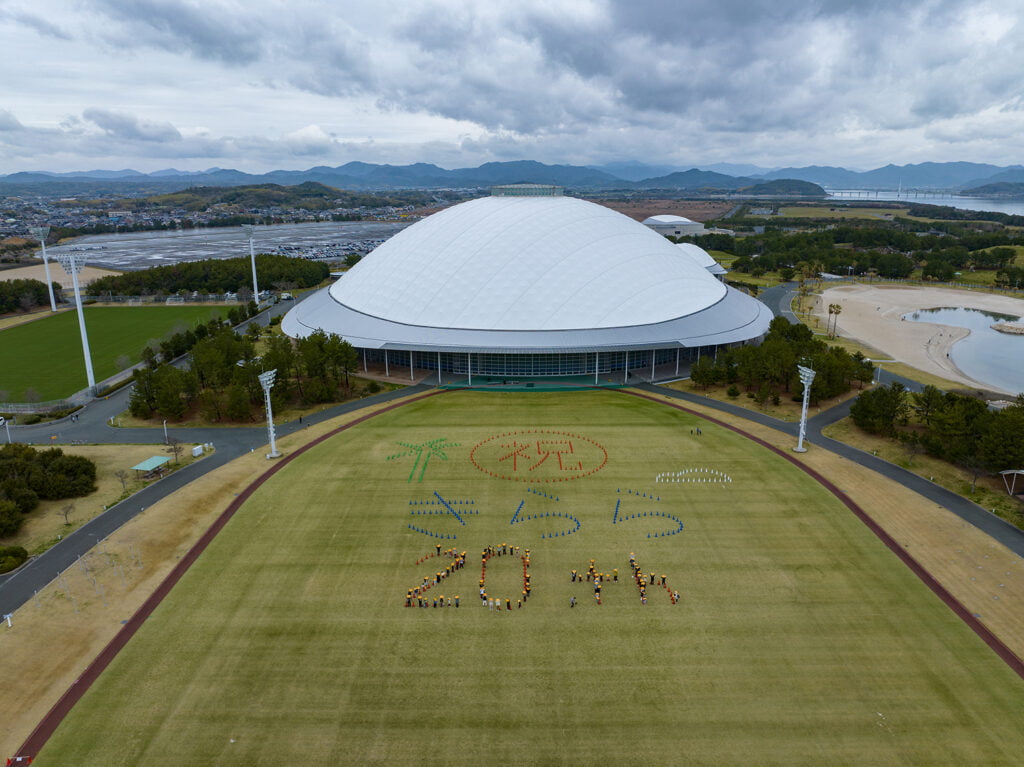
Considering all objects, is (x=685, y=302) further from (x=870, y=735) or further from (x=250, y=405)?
(x=870, y=735)

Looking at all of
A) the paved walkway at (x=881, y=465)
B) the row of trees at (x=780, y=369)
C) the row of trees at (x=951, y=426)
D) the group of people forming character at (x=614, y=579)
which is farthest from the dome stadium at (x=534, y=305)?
the group of people forming character at (x=614, y=579)

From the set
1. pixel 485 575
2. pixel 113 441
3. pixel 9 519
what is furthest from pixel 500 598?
pixel 113 441

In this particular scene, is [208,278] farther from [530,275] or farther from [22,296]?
[530,275]

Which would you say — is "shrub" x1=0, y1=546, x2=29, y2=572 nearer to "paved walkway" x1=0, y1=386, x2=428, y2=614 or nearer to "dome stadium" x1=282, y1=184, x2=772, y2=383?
"paved walkway" x1=0, y1=386, x2=428, y2=614

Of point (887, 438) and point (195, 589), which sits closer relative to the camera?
point (195, 589)

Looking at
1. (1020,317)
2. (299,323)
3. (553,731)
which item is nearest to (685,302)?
(299,323)
